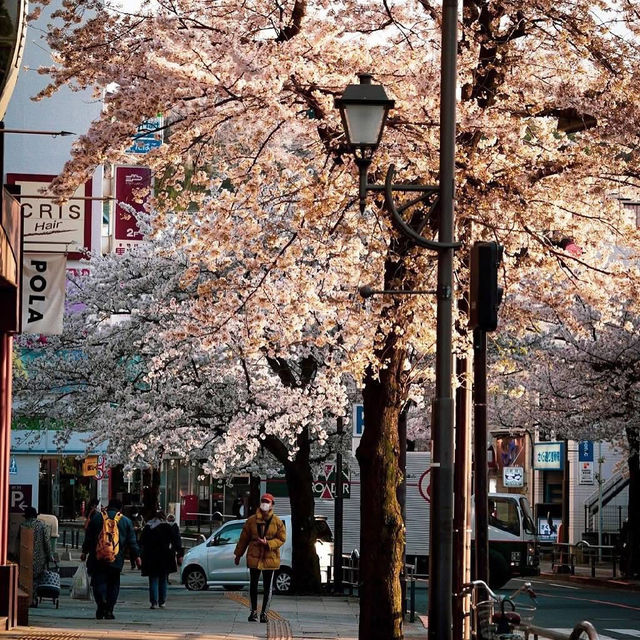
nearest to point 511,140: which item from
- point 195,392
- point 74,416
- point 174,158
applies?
point 174,158

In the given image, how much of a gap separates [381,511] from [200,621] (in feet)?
19.2

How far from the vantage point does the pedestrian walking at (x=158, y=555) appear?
22719mm

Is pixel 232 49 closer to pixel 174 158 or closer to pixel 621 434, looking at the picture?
pixel 174 158

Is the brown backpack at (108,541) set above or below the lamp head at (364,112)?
below

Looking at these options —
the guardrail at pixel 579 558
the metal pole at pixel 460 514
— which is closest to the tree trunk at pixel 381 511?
the metal pole at pixel 460 514

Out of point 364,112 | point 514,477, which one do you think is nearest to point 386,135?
point 364,112

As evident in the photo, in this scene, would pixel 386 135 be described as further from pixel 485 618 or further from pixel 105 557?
pixel 105 557

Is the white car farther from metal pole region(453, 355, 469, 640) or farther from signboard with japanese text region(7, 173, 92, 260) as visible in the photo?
→ metal pole region(453, 355, 469, 640)

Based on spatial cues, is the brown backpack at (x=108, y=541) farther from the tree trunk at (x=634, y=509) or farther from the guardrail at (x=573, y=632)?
the tree trunk at (x=634, y=509)

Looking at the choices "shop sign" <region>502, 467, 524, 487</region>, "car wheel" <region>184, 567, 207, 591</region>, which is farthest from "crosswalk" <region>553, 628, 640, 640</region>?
"shop sign" <region>502, 467, 524, 487</region>

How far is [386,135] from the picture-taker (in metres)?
15.7

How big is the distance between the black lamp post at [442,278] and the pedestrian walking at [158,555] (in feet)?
37.6

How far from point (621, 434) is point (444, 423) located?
26.1m

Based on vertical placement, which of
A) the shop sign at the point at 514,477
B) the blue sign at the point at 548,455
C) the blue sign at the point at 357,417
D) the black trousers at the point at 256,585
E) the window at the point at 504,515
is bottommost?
the black trousers at the point at 256,585
